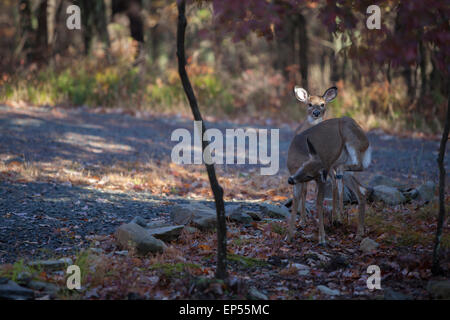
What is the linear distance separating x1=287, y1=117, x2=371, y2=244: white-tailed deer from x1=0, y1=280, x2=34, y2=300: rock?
2.87 m

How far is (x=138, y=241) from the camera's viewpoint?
577 cm

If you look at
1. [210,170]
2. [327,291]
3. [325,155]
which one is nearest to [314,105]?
[325,155]

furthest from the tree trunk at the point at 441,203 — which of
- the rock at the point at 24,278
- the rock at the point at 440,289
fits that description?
the rock at the point at 24,278

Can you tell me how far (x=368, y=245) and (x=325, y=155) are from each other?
1.15 m

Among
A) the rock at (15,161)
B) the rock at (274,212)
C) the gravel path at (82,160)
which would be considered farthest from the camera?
the rock at (15,161)

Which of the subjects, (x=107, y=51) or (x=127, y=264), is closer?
(x=127, y=264)

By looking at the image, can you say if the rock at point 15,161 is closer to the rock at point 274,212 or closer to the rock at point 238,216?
the rock at point 238,216

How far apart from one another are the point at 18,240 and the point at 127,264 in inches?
62.3

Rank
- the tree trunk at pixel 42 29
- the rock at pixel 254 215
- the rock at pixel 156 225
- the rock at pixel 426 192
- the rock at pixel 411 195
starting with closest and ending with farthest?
the rock at pixel 156 225
the rock at pixel 254 215
the rock at pixel 426 192
the rock at pixel 411 195
the tree trunk at pixel 42 29

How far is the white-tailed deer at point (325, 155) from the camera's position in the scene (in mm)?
5969

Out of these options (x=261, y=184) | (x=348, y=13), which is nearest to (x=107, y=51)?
(x=261, y=184)

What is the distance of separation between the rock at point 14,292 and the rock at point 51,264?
0.61 metres

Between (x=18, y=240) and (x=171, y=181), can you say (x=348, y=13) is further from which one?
(x=171, y=181)
